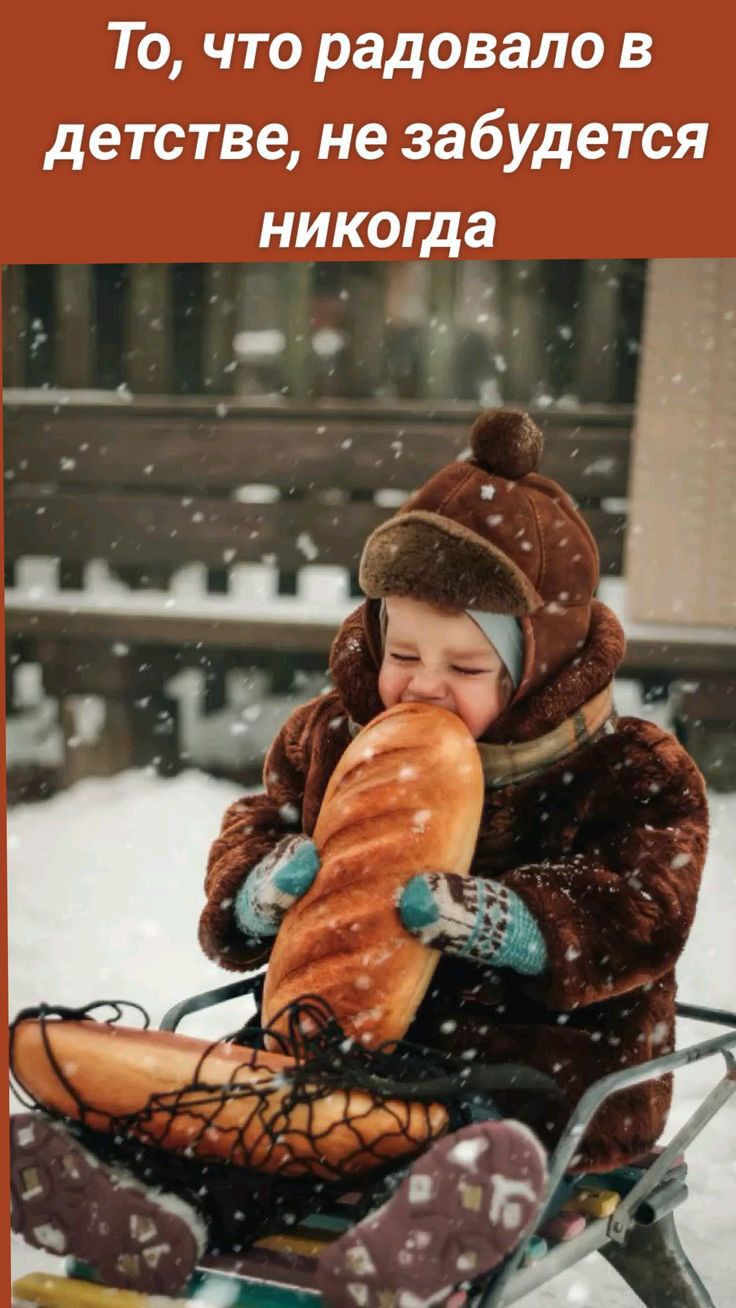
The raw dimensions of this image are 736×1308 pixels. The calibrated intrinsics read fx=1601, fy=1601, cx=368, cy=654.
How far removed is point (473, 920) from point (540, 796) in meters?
0.23

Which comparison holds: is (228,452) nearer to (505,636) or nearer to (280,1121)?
(505,636)

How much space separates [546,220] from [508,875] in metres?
0.85

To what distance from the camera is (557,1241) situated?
5.39ft

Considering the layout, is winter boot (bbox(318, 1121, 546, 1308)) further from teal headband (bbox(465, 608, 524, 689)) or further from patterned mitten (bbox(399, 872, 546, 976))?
teal headband (bbox(465, 608, 524, 689))

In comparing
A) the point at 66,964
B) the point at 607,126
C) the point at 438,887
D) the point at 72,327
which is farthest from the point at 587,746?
the point at 72,327

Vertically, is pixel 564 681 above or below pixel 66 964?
above

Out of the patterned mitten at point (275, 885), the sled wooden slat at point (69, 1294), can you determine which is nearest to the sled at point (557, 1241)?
the sled wooden slat at point (69, 1294)

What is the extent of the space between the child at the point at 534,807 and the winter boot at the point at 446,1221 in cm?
28

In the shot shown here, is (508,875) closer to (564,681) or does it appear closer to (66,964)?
(564,681)

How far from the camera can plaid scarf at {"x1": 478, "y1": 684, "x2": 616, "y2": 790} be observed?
174 cm

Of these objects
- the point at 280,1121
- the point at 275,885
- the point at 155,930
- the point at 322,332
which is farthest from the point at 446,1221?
the point at 322,332

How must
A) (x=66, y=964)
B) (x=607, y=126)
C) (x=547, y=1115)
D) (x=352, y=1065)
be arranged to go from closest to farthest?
(x=352, y=1065)
(x=547, y=1115)
(x=607, y=126)
(x=66, y=964)

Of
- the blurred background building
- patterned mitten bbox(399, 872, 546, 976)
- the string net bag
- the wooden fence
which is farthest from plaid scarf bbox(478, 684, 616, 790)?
the wooden fence

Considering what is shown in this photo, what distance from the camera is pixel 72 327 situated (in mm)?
3250
